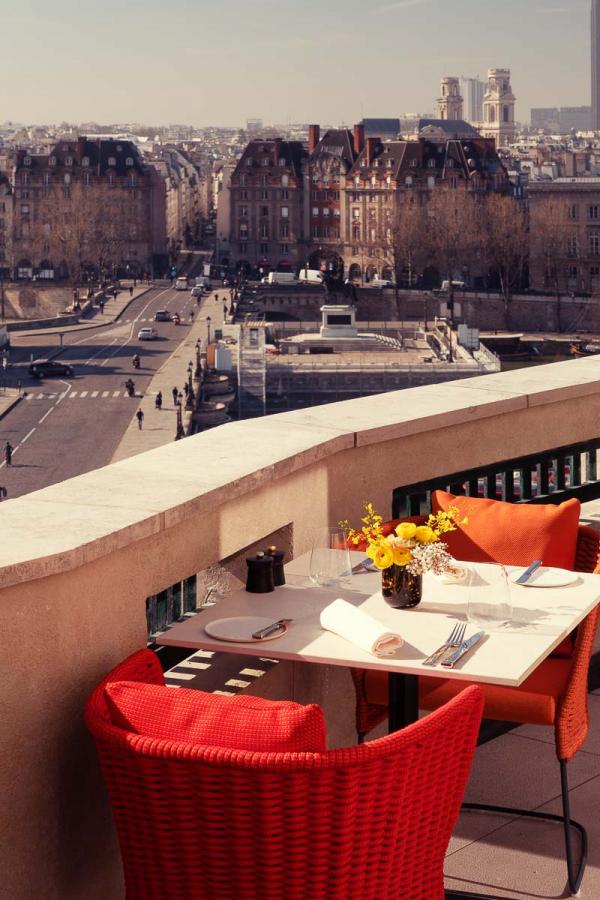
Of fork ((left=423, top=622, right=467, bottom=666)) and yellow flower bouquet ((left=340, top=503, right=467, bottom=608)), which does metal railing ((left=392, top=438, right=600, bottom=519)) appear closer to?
yellow flower bouquet ((left=340, top=503, right=467, bottom=608))

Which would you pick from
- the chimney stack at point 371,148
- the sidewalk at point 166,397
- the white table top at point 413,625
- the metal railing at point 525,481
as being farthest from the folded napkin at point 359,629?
the chimney stack at point 371,148

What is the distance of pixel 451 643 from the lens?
3.14 metres

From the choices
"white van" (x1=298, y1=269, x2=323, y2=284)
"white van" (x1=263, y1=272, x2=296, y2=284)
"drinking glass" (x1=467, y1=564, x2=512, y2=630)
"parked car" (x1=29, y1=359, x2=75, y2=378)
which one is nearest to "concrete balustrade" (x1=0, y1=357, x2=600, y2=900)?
"drinking glass" (x1=467, y1=564, x2=512, y2=630)

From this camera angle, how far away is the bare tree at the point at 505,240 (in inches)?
3187

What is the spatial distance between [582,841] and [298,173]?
9302 cm

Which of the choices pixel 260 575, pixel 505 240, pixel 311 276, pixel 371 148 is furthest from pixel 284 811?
pixel 371 148

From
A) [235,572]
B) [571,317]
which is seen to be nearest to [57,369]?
[571,317]

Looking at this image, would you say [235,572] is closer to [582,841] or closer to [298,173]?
[582,841]

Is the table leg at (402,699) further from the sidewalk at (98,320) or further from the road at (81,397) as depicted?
the sidewalk at (98,320)

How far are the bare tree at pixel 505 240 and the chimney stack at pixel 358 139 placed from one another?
37.6 ft

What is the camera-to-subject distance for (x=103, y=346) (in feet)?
235

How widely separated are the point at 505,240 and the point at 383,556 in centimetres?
7994

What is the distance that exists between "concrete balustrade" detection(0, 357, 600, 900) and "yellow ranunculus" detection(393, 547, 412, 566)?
411 mm

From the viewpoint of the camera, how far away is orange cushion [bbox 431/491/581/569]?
397cm
